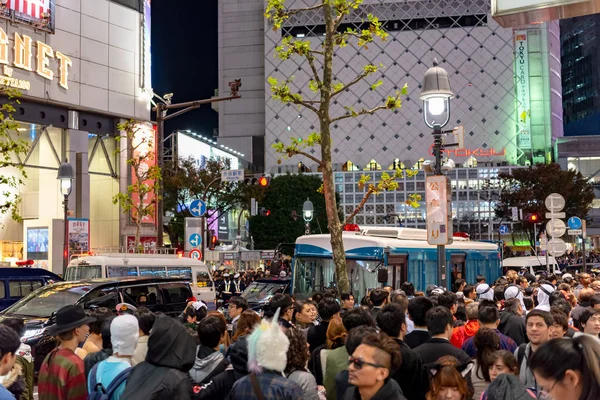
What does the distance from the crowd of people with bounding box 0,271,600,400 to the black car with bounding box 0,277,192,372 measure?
5.69m

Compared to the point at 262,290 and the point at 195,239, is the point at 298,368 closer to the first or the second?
the point at 262,290

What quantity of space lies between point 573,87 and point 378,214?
5563 centimetres

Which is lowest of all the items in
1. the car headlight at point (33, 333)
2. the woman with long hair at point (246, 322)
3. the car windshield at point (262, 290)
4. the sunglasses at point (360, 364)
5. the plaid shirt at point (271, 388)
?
the car headlight at point (33, 333)

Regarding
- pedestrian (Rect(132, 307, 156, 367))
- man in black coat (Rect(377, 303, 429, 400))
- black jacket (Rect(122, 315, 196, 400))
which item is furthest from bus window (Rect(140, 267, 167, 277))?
black jacket (Rect(122, 315, 196, 400))

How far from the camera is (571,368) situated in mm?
3053

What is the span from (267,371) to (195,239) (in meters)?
19.4

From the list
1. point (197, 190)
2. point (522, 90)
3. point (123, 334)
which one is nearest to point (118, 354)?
point (123, 334)

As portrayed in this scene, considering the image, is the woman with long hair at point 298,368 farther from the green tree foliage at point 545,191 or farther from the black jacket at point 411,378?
the green tree foliage at point 545,191

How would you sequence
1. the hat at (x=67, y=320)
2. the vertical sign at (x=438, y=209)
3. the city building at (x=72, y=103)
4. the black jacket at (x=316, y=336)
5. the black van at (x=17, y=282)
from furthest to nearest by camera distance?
the city building at (x=72, y=103) → the black van at (x=17, y=282) → the vertical sign at (x=438, y=209) → the black jacket at (x=316, y=336) → the hat at (x=67, y=320)

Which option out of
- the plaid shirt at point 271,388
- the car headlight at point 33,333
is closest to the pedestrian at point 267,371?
the plaid shirt at point 271,388

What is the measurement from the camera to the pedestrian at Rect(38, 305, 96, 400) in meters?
6.13

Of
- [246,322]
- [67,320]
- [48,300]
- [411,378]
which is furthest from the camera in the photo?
[48,300]

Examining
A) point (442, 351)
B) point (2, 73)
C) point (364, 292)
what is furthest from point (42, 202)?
point (442, 351)

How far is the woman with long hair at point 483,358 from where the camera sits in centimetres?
604
